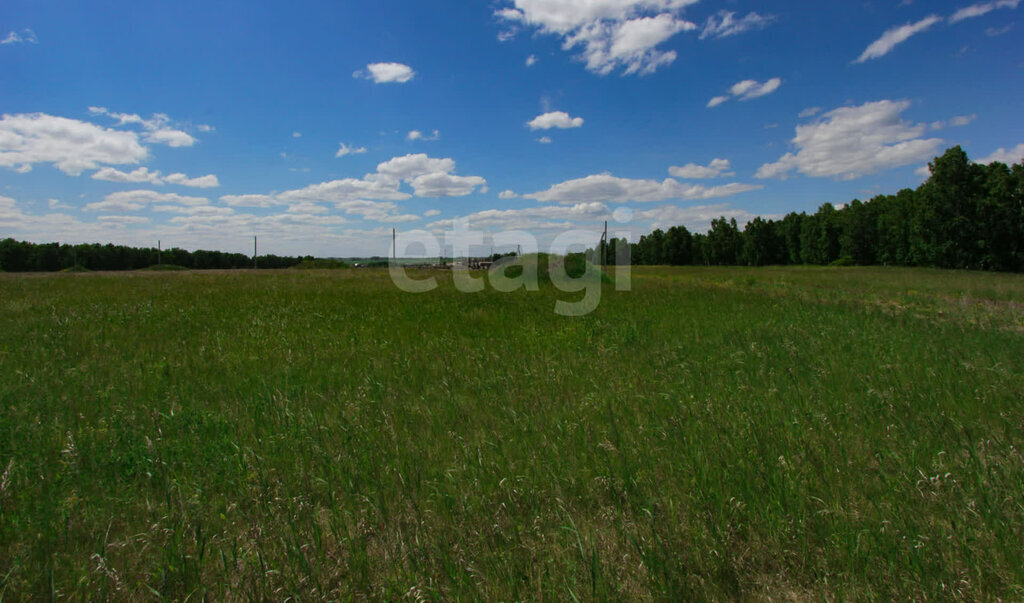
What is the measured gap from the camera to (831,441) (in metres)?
3.13

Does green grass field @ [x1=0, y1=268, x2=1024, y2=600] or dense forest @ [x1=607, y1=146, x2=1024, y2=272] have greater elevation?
dense forest @ [x1=607, y1=146, x2=1024, y2=272]

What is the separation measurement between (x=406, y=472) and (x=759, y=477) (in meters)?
2.29

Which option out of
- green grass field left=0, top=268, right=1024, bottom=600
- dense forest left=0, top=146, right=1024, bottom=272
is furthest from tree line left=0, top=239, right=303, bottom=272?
green grass field left=0, top=268, right=1024, bottom=600

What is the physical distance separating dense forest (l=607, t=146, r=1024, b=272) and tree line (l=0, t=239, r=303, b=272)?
66.9 m

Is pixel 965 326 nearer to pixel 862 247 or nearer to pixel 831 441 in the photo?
pixel 831 441

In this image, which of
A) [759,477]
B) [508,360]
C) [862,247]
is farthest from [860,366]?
[862,247]

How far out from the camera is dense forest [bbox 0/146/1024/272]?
38969 millimetres

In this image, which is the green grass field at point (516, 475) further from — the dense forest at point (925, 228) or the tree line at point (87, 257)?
the tree line at point (87, 257)

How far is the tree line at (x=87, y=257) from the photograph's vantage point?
56.6m

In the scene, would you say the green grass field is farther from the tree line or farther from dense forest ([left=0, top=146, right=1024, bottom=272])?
the tree line

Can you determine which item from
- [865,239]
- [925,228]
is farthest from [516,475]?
[865,239]

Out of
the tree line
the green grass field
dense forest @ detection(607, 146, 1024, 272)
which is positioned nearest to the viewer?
the green grass field

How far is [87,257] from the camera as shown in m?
60.4

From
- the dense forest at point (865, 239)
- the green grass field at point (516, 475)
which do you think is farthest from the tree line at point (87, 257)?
the green grass field at point (516, 475)
